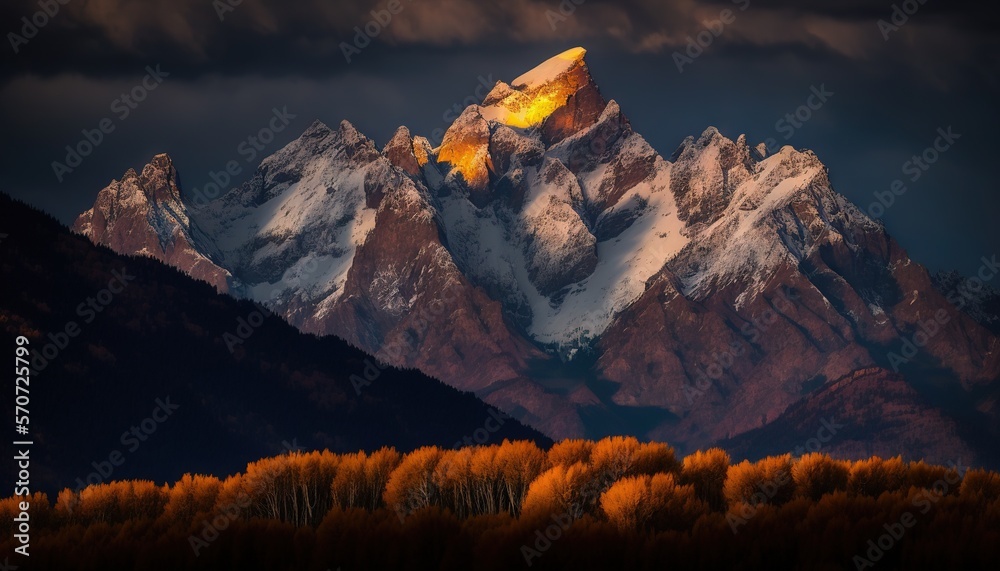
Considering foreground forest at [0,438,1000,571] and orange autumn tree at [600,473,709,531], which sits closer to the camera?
foreground forest at [0,438,1000,571]

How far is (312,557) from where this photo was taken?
4759 inches

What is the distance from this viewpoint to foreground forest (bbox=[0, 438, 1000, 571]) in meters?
114

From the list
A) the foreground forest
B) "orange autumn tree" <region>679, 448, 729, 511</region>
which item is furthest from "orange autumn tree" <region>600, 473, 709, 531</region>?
"orange autumn tree" <region>679, 448, 729, 511</region>

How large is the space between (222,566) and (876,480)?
72776 millimetres

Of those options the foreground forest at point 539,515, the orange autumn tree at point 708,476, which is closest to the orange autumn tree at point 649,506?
the foreground forest at point 539,515

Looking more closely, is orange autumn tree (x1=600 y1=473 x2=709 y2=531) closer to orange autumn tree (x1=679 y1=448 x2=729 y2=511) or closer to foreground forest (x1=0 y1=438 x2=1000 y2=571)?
foreground forest (x1=0 y1=438 x2=1000 y2=571)

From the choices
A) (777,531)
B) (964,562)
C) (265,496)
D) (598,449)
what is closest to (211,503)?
(265,496)

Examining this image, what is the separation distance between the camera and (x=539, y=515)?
415 feet

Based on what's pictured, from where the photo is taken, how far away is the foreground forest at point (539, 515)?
11438 cm

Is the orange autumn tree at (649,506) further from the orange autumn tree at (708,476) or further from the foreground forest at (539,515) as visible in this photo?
the orange autumn tree at (708,476)

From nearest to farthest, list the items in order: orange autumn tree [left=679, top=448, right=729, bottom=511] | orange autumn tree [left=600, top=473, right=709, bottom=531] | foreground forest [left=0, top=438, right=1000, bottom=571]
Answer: foreground forest [left=0, top=438, right=1000, bottom=571], orange autumn tree [left=600, top=473, right=709, bottom=531], orange autumn tree [left=679, top=448, right=729, bottom=511]

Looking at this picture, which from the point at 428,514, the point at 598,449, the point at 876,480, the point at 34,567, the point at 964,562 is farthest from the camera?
the point at 598,449

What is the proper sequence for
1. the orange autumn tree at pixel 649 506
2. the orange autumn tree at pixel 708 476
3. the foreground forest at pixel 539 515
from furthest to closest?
the orange autumn tree at pixel 708 476, the orange autumn tree at pixel 649 506, the foreground forest at pixel 539 515

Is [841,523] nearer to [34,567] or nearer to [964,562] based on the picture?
[964,562]
